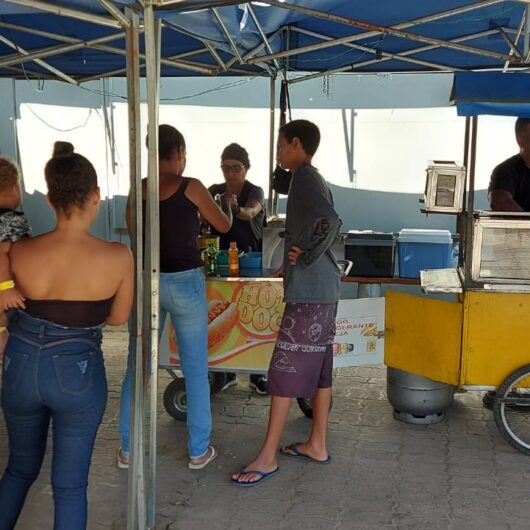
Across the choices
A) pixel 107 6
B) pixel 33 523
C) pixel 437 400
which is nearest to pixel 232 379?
pixel 437 400

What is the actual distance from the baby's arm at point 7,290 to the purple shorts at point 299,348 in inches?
57.0

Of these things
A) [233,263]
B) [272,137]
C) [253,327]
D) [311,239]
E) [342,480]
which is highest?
[272,137]

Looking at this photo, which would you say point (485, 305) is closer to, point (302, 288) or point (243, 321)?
point (302, 288)

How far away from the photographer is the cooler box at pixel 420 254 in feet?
16.1

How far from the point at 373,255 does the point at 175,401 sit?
176 centimetres

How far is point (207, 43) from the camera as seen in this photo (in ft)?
14.5

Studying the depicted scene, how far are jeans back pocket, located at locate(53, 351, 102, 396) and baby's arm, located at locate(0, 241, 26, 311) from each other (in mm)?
218

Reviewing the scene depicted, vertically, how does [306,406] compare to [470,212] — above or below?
below

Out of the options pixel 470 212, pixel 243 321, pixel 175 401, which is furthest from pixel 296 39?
pixel 175 401

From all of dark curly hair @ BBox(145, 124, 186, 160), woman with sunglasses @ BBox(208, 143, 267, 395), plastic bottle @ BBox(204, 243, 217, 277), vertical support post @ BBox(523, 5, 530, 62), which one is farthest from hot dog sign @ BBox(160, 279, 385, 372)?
vertical support post @ BBox(523, 5, 530, 62)

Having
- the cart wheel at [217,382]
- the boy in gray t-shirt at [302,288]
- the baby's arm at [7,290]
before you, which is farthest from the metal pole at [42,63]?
the baby's arm at [7,290]

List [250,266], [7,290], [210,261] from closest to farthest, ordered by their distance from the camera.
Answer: [7,290] → [210,261] → [250,266]

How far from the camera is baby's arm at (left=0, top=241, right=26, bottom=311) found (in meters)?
2.16

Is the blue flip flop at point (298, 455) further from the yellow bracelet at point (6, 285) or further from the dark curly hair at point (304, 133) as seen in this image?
the yellow bracelet at point (6, 285)
